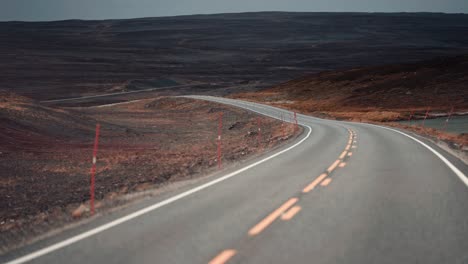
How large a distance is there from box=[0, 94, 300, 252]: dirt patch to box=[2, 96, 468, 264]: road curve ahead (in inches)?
49.6

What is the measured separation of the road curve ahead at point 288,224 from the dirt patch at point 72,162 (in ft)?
4.13

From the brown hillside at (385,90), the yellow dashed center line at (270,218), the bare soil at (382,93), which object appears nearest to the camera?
the yellow dashed center line at (270,218)

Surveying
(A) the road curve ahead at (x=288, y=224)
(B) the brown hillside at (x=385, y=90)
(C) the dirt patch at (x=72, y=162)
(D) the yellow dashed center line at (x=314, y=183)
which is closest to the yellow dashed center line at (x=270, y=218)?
(A) the road curve ahead at (x=288, y=224)

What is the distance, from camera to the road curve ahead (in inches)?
227

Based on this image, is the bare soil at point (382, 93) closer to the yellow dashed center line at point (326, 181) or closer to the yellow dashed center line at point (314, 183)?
the yellow dashed center line at point (314, 183)

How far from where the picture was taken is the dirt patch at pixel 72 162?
899cm

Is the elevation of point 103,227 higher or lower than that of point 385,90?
higher

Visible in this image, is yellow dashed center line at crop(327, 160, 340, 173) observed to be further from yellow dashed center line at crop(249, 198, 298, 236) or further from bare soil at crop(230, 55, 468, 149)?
bare soil at crop(230, 55, 468, 149)

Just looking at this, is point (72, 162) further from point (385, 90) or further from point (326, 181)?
Result: point (385, 90)

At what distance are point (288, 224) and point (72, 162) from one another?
1183cm

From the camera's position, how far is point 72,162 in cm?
1659

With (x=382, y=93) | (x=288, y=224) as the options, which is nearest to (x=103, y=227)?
(x=288, y=224)

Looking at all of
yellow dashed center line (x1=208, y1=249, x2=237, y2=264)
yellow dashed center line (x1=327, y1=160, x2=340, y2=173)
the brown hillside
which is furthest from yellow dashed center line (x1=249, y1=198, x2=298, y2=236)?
the brown hillside

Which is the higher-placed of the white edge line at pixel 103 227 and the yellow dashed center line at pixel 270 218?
the yellow dashed center line at pixel 270 218
